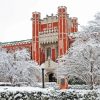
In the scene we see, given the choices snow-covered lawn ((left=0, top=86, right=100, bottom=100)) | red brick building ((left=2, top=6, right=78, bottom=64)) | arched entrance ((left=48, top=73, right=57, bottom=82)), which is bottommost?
snow-covered lawn ((left=0, top=86, right=100, bottom=100))

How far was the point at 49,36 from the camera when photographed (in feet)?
179

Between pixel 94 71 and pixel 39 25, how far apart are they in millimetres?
29844

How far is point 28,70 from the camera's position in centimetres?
3972

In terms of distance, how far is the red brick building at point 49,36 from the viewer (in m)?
53.4

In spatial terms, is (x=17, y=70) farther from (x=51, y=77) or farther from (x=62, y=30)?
(x=62, y=30)

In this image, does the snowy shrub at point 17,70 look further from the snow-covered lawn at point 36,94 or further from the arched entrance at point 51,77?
the snow-covered lawn at point 36,94

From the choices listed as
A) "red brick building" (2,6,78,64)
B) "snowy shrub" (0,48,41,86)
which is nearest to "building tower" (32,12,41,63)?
"red brick building" (2,6,78,64)

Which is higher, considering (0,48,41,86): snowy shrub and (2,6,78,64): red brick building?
(2,6,78,64): red brick building

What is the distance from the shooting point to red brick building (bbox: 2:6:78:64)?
53.4m

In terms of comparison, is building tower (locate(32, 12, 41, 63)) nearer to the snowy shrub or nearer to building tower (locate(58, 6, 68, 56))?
building tower (locate(58, 6, 68, 56))

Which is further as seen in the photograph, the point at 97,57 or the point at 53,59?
the point at 53,59

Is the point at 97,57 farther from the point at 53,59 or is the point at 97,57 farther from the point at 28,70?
the point at 53,59

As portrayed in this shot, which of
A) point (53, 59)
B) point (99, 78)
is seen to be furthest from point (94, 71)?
point (53, 59)

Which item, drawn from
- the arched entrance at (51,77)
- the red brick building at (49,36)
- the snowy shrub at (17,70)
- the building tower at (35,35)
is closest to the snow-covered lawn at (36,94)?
the snowy shrub at (17,70)
